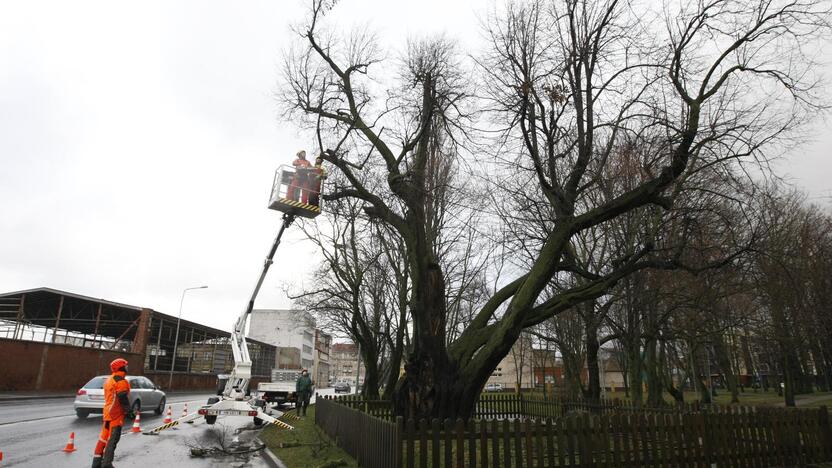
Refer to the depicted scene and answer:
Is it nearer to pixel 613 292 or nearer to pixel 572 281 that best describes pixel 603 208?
pixel 613 292

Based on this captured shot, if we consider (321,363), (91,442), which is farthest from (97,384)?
(321,363)

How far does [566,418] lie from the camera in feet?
24.6

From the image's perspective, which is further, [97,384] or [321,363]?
[321,363]

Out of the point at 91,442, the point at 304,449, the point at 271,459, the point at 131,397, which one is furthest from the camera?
the point at 131,397

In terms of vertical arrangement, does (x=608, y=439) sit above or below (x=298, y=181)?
below

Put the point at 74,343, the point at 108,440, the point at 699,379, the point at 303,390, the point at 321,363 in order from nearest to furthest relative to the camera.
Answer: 1. the point at 108,440
2. the point at 303,390
3. the point at 699,379
4. the point at 74,343
5. the point at 321,363

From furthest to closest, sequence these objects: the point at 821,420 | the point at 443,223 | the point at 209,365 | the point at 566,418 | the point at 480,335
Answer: the point at 209,365 → the point at 443,223 → the point at 480,335 → the point at 821,420 → the point at 566,418

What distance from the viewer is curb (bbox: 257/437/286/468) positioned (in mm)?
9039

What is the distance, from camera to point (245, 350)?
15.7 metres

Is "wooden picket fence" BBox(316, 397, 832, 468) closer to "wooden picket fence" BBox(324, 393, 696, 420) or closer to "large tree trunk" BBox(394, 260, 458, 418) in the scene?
"large tree trunk" BBox(394, 260, 458, 418)

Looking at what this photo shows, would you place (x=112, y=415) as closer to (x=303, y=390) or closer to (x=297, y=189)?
(x=297, y=189)

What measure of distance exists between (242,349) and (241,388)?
4.18ft

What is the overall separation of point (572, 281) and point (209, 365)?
55.6 m

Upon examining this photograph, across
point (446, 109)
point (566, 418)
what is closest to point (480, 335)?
point (566, 418)
